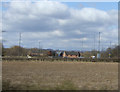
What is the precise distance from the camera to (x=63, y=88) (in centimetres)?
978

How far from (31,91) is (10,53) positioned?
89.4m

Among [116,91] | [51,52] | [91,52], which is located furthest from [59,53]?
[116,91]

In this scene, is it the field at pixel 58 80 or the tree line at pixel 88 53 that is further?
the tree line at pixel 88 53

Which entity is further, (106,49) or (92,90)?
(106,49)

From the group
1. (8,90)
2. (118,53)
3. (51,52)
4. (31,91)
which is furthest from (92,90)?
(51,52)

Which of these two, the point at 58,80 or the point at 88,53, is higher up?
the point at 88,53

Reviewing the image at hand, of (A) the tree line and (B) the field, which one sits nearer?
(B) the field

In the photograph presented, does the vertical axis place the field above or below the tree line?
below

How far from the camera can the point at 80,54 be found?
116 metres

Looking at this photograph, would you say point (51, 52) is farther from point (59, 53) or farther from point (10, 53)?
point (10, 53)

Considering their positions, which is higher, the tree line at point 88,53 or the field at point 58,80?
the tree line at point 88,53

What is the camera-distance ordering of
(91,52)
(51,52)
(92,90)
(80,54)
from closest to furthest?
(92,90), (91,52), (51,52), (80,54)

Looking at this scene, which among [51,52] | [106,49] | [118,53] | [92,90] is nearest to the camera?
[92,90]

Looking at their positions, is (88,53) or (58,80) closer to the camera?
(58,80)
